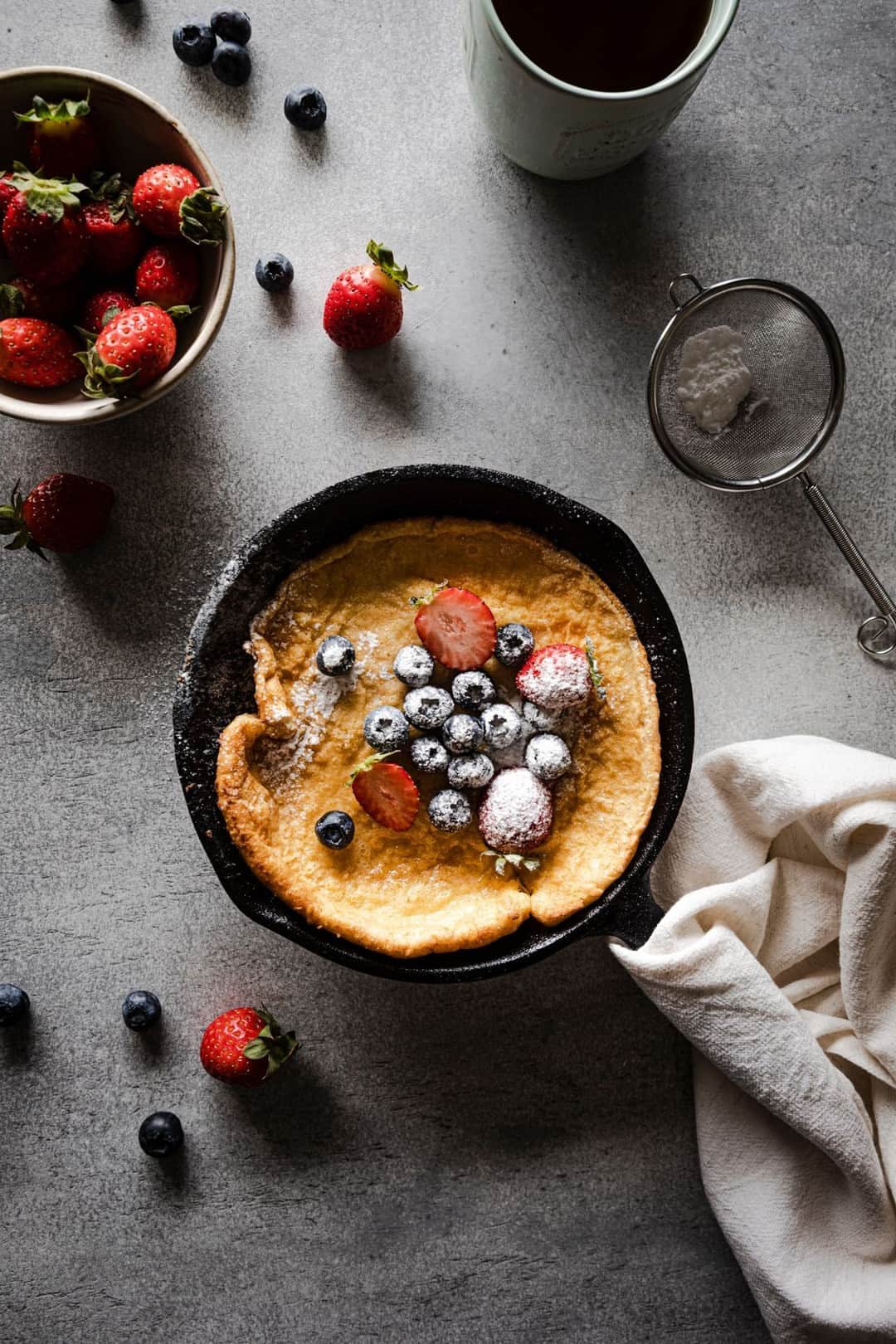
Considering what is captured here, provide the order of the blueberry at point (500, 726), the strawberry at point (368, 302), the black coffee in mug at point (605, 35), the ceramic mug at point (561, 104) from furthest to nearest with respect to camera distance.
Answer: the strawberry at point (368, 302) → the blueberry at point (500, 726) → the black coffee in mug at point (605, 35) → the ceramic mug at point (561, 104)

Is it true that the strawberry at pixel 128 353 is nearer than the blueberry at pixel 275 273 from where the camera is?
Yes

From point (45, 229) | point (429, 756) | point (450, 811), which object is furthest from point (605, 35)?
point (450, 811)

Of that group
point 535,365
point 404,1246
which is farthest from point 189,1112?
point 535,365

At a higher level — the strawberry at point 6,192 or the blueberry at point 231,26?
the blueberry at point 231,26

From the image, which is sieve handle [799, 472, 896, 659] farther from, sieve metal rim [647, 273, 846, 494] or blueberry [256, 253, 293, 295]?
blueberry [256, 253, 293, 295]

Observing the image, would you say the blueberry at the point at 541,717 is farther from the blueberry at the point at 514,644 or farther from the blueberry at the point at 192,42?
the blueberry at the point at 192,42

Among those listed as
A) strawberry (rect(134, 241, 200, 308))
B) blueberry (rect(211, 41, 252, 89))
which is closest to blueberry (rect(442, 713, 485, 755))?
strawberry (rect(134, 241, 200, 308))

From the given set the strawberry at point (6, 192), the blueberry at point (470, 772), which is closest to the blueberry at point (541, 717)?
the blueberry at point (470, 772)
